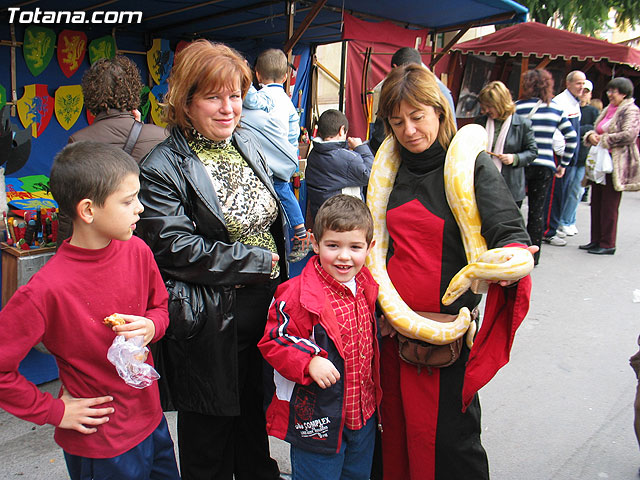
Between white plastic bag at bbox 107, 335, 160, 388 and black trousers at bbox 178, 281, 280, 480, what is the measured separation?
536 mm

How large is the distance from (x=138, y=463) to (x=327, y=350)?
755 millimetres

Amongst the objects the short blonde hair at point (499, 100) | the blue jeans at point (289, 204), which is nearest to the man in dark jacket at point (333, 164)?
the blue jeans at point (289, 204)

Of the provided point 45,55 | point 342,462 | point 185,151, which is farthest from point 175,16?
point 342,462

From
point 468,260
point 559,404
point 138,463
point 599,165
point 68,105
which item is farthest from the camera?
point 599,165

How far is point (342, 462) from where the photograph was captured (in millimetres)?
2004

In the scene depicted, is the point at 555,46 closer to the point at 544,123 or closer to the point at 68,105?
the point at 544,123

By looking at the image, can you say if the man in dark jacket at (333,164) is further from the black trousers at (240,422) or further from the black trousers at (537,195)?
the black trousers at (240,422)

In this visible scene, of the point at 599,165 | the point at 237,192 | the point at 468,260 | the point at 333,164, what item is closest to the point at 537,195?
the point at 599,165

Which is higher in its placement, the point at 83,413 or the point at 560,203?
the point at 560,203

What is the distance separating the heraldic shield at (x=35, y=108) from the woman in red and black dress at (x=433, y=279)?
193 inches

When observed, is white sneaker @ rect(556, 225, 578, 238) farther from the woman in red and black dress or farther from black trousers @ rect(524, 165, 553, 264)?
the woman in red and black dress

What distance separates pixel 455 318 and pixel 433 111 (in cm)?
83

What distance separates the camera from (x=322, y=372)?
1.78 metres

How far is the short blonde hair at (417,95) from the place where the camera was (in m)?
1.94
